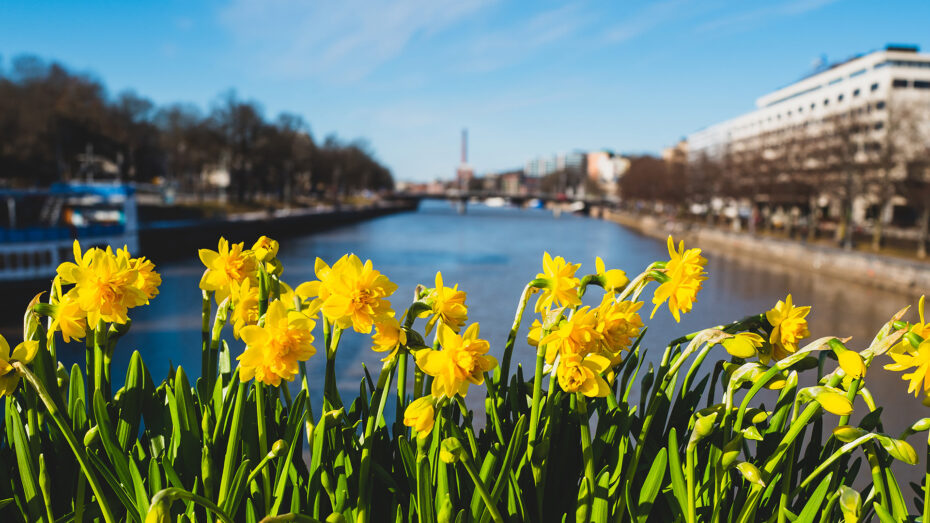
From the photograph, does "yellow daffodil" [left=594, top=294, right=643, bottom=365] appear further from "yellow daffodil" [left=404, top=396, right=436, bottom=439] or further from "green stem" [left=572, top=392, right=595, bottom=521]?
"yellow daffodil" [left=404, top=396, right=436, bottom=439]

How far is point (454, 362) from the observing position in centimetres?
133

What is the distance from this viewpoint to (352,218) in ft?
211

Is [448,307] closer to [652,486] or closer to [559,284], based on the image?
[559,284]

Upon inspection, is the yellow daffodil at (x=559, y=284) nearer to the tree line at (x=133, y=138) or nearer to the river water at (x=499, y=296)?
the river water at (x=499, y=296)

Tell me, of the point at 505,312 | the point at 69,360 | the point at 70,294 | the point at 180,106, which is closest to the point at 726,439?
the point at 70,294

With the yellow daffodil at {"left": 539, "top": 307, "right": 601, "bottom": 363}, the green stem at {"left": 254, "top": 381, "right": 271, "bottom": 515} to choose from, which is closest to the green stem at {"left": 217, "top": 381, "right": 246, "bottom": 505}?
the green stem at {"left": 254, "top": 381, "right": 271, "bottom": 515}

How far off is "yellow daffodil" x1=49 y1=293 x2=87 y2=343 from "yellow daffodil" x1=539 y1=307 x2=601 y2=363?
1.11 meters

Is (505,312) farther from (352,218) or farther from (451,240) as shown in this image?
(352,218)

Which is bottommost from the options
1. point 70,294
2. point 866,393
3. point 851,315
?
point 851,315

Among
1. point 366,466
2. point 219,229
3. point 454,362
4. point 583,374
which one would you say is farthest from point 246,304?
point 219,229

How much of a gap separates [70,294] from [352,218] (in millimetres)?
63755

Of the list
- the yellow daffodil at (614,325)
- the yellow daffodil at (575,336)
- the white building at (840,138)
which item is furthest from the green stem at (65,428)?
the white building at (840,138)

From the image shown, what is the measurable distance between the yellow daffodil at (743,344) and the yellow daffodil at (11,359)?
5.10ft

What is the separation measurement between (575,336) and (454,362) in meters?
0.27
